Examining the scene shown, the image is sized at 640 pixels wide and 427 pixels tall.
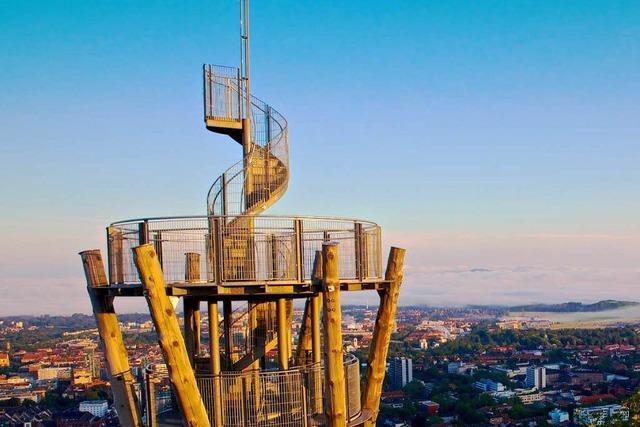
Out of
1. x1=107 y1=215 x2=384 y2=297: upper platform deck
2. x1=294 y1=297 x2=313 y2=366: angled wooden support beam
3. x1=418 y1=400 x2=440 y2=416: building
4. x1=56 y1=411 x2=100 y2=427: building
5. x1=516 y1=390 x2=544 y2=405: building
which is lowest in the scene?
x1=516 y1=390 x2=544 y2=405: building

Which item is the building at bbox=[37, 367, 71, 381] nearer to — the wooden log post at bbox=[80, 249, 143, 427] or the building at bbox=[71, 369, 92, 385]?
the building at bbox=[71, 369, 92, 385]

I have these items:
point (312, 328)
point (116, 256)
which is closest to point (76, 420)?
point (312, 328)

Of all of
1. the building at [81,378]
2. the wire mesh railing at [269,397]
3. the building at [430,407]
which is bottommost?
the building at [430,407]

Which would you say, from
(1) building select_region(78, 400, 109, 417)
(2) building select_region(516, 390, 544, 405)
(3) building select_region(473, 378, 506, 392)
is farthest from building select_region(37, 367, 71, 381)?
(2) building select_region(516, 390, 544, 405)

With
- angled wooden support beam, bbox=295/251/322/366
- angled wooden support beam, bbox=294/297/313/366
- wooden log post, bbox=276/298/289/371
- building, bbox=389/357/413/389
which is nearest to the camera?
angled wooden support beam, bbox=295/251/322/366

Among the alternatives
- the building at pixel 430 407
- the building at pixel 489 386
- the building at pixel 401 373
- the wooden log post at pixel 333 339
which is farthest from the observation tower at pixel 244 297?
the building at pixel 401 373

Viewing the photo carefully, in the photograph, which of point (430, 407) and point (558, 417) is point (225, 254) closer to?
point (558, 417)

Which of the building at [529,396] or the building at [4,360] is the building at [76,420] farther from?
the building at [4,360]
